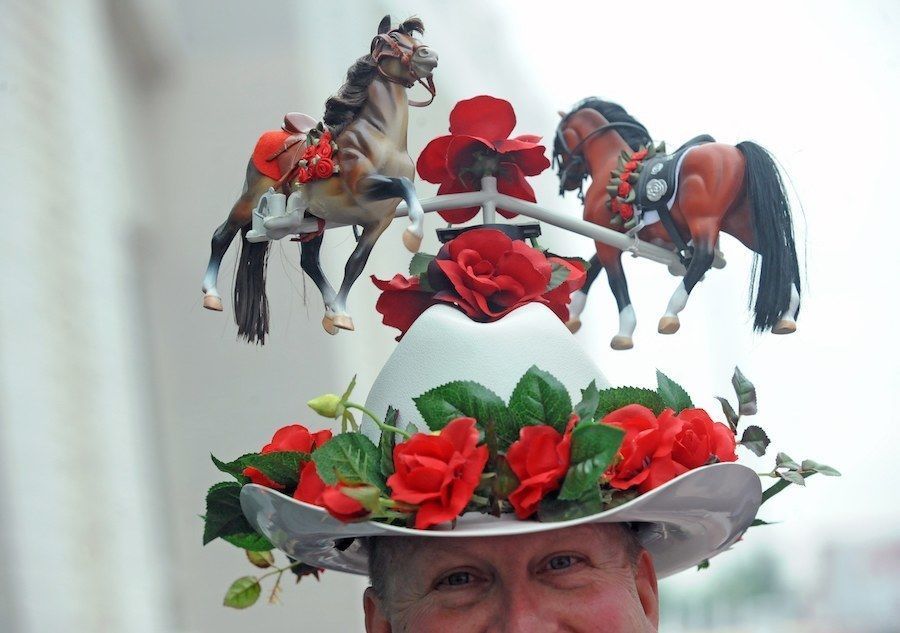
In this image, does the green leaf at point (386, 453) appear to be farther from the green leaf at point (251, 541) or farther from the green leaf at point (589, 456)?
the green leaf at point (251, 541)

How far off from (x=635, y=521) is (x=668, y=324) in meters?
0.28

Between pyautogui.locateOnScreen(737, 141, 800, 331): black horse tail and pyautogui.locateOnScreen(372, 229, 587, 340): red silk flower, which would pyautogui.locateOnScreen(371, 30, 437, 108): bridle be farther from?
pyautogui.locateOnScreen(737, 141, 800, 331): black horse tail

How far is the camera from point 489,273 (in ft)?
5.49

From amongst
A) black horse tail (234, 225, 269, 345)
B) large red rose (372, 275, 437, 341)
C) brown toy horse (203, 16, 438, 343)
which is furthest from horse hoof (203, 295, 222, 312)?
large red rose (372, 275, 437, 341)

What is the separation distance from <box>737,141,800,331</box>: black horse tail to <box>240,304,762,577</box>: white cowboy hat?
26 cm

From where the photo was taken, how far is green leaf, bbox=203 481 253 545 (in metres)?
1.64

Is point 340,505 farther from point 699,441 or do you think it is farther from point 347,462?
point 699,441

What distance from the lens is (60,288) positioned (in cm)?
277

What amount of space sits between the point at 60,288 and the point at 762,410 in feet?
5.67

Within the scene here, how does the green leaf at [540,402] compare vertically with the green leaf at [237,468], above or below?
above

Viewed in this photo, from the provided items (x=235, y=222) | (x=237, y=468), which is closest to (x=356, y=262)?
(x=235, y=222)

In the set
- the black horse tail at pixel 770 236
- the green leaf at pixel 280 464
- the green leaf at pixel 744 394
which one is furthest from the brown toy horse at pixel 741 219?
the green leaf at pixel 280 464

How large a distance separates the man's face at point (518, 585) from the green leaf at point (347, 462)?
6.8 inches

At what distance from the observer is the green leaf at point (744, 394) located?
5.34 feet
